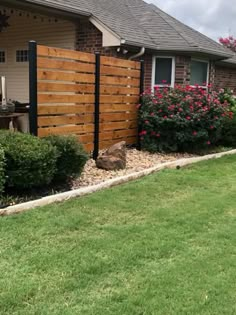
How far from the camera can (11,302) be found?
2832 mm

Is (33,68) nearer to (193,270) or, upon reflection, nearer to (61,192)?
(61,192)

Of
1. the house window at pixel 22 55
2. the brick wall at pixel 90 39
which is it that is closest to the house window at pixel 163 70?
the brick wall at pixel 90 39

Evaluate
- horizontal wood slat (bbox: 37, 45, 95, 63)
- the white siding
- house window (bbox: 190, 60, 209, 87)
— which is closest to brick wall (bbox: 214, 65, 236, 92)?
house window (bbox: 190, 60, 209, 87)

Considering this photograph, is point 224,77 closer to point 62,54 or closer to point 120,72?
point 120,72

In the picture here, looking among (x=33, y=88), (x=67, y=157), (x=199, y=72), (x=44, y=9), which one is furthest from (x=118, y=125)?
(x=199, y=72)

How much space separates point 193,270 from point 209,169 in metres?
4.50

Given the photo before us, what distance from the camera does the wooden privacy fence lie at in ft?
20.9

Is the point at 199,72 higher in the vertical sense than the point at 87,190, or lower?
higher

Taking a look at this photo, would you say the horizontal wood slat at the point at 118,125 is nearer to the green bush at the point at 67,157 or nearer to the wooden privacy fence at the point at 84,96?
the wooden privacy fence at the point at 84,96

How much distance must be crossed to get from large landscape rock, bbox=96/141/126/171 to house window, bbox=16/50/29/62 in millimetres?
6616

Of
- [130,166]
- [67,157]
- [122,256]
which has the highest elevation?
[67,157]

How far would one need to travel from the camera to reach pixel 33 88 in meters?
6.17

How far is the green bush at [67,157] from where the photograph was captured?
575 cm

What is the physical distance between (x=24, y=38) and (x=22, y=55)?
21.3 inches
